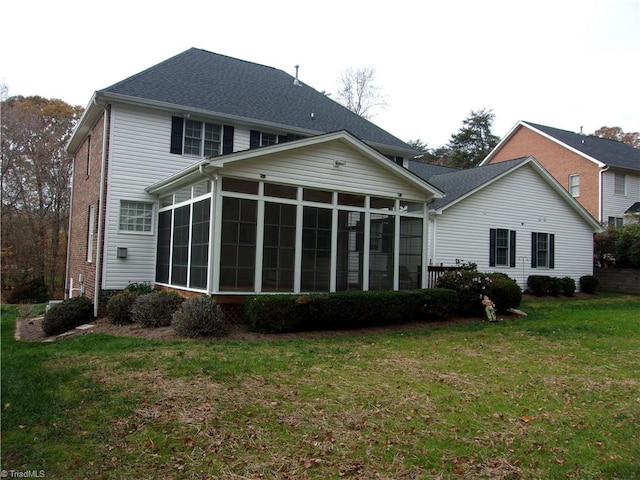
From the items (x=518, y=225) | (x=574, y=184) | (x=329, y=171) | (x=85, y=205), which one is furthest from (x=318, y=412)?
(x=574, y=184)

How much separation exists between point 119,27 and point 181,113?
414 cm

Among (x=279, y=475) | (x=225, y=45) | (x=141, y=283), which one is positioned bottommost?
(x=279, y=475)

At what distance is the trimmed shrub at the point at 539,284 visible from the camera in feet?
57.7

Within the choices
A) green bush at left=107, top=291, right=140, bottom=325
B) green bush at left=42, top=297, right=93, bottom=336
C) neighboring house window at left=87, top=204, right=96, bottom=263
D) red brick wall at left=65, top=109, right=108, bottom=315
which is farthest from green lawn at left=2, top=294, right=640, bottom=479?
neighboring house window at left=87, top=204, right=96, bottom=263

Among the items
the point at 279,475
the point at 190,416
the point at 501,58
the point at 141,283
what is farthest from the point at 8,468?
the point at 501,58

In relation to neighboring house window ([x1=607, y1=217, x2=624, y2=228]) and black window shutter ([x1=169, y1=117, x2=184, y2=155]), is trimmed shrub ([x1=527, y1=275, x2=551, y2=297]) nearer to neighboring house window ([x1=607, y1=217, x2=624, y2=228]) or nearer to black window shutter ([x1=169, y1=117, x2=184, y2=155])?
neighboring house window ([x1=607, y1=217, x2=624, y2=228])

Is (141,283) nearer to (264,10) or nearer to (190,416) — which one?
(264,10)

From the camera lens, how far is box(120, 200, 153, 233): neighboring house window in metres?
12.7

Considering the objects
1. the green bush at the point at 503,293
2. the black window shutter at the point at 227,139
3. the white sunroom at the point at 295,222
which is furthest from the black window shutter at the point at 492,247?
the black window shutter at the point at 227,139

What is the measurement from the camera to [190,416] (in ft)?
14.4

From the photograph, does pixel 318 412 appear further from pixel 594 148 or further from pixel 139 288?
pixel 594 148

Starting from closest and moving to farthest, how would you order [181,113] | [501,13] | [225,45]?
[501,13]
[181,113]
[225,45]

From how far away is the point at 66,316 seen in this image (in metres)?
11.4

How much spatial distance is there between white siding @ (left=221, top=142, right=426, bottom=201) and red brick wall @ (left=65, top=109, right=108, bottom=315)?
5212mm
